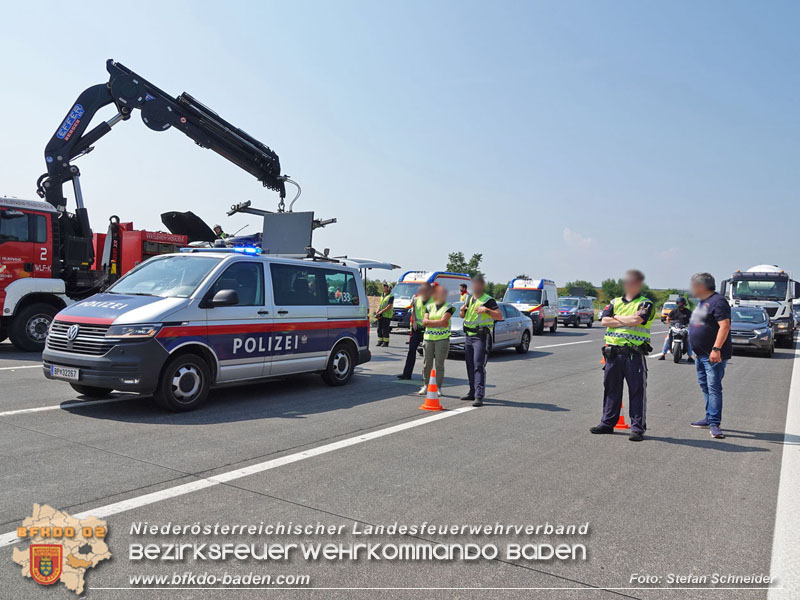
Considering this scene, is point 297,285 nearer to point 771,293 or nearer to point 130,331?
point 130,331

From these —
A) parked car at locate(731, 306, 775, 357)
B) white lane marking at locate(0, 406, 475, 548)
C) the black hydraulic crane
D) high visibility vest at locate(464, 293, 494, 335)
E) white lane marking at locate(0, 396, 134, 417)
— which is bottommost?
white lane marking at locate(0, 396, 134, 417)

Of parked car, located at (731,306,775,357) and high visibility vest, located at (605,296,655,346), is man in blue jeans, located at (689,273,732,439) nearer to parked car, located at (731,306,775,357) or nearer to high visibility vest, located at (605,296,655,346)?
high visibility vest, located at (605,296,655,346)

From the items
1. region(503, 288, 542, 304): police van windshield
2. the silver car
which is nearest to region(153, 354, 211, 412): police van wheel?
the silver car

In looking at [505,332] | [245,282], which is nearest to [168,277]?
[245,282]

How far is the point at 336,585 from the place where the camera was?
3354 millimetres

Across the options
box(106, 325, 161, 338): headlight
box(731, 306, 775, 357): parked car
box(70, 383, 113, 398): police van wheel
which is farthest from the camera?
box(731, 306, 775, 357): parked car

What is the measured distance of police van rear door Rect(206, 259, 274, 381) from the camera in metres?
7.80

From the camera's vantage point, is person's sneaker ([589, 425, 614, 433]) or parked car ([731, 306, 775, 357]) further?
parked car ([731, 306, 775, 357])

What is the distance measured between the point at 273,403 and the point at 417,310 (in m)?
3.13

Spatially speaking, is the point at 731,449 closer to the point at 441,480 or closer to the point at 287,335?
the point at 441,480

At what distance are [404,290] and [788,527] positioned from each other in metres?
19.8

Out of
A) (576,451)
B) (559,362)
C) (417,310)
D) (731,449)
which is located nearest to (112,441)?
(576,451)

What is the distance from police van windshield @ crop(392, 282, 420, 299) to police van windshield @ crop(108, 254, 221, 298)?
1544cm

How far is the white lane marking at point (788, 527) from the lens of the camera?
354 centimetres
